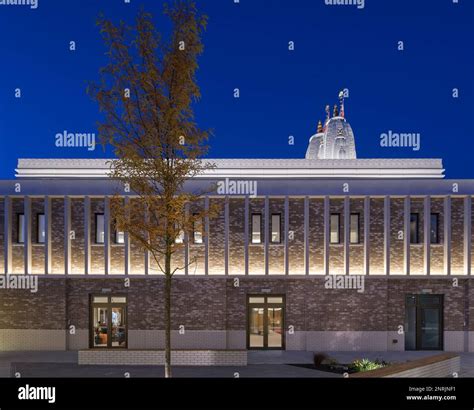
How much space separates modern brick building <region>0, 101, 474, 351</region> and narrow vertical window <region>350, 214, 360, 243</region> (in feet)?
0.16

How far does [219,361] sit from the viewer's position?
62.2ft

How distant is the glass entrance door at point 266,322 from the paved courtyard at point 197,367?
0.65 meters

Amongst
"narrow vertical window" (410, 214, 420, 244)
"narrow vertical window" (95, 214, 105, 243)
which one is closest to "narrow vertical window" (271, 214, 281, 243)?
"narrow vertical window" (410, 214, 420, 244)

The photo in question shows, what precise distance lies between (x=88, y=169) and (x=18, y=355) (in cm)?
1170

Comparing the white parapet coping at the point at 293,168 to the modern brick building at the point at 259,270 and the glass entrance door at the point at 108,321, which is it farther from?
the glass entrance door at the point at 108,321

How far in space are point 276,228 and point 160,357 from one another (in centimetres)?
800

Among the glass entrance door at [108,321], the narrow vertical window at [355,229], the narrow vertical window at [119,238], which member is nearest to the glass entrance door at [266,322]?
the narrow vertical window at [355,229]

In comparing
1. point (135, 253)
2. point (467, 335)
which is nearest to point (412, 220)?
point (467, 335)

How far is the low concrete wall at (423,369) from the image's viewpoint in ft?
44.6

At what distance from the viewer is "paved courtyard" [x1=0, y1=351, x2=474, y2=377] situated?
17703 millimetres

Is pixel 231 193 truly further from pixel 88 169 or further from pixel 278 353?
pixel 88 169

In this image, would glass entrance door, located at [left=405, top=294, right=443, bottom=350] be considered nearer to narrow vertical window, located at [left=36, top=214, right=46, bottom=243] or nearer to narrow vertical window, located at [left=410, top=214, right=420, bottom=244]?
narrow vertical window, located at [left=410, top=214, right=420, bottom=244]

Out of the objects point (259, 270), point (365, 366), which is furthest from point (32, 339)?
point (365, 366)
